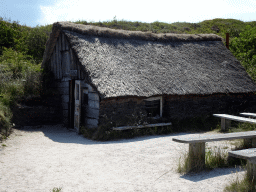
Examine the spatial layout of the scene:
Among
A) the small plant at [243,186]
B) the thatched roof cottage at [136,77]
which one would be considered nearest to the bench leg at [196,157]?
the small plant at [243,186]

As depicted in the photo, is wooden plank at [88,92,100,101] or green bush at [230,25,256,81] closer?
wooden plank at [88,92,100,101]

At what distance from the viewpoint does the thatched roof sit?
8.94 meters

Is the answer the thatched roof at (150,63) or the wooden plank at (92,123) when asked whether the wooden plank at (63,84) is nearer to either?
the thatched roof at (150,63)

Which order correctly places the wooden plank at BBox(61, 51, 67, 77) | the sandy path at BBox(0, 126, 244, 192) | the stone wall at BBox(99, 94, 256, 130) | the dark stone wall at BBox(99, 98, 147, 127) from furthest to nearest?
the wooden plank at BBox(61, 51, 67, 77), the stone wall at BBox(99, 94, 256, 130), the dark stone wall at BBox(99, 98, 147, 127), the sandy path at BBox(0, 126, 244, 192)

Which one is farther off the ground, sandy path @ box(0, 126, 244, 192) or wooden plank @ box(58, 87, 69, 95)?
wooden plank @ box(58, 87, 69, 95)

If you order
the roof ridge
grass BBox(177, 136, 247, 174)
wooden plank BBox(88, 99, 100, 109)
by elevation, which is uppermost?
the roof ridge

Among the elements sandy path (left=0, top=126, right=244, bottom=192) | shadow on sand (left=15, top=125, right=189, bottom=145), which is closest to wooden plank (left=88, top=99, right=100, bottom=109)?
shadow on sand (left=15, top=125, right=189, bottom=145)

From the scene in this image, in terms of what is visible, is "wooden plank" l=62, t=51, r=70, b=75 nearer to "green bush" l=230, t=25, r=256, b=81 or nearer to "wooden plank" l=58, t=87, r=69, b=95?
"wooden plank" l=58, t=87, r=69, b=95

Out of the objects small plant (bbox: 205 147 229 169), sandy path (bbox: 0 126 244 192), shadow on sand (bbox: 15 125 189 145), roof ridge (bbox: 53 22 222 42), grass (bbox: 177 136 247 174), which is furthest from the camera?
roof ridge (bbox: 53 22 222 42)

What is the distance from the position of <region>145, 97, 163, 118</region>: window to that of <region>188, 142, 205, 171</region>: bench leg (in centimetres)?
491

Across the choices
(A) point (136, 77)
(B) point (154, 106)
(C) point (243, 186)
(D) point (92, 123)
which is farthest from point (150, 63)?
(C) point (243, 186)

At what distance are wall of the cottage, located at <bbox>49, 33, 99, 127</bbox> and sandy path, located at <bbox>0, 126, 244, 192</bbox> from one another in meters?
1.34

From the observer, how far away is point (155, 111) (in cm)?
1010

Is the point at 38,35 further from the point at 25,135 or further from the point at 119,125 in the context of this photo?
the point at 119,125
